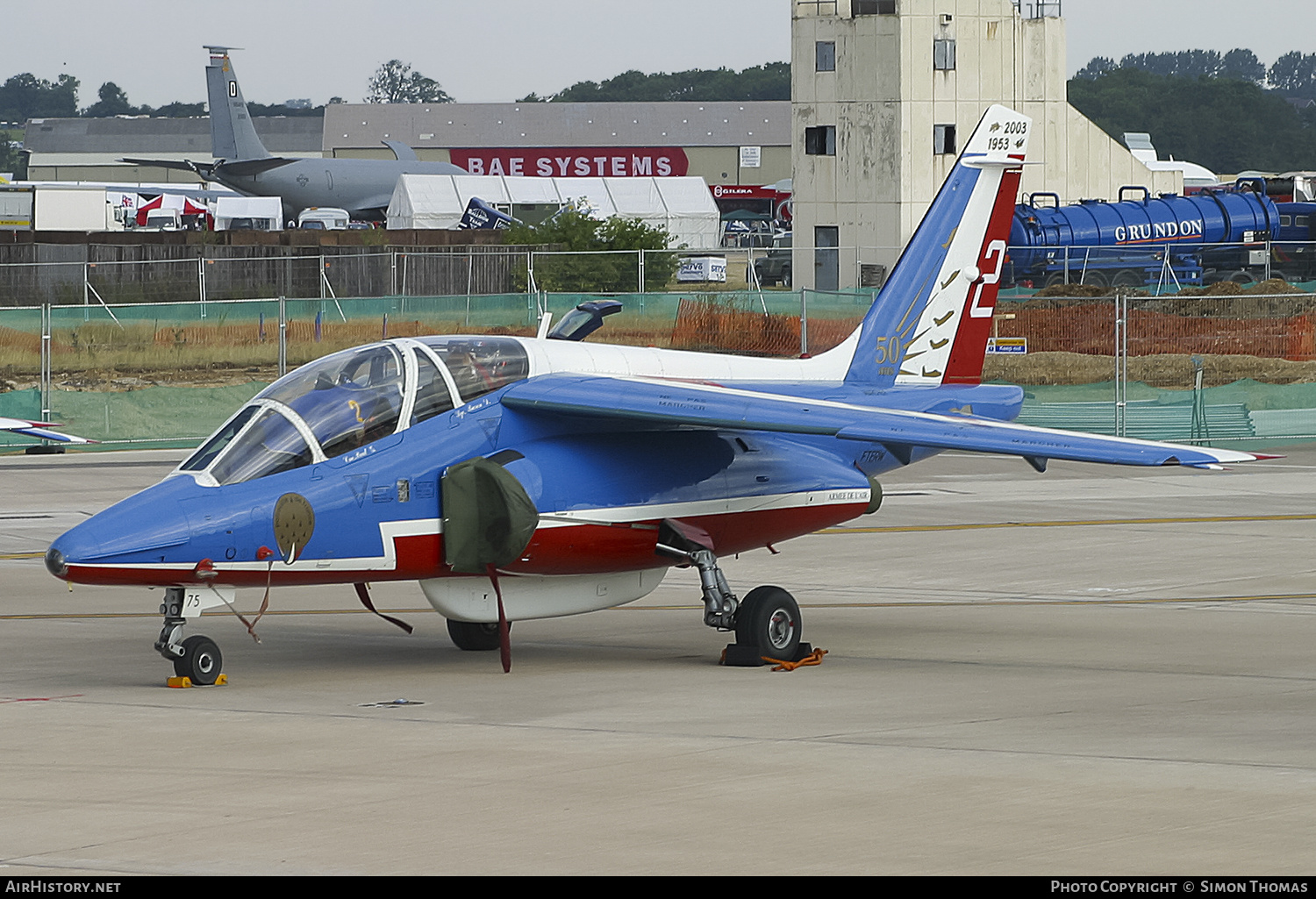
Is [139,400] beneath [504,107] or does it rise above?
beneath

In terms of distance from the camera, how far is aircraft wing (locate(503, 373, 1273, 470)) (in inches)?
527

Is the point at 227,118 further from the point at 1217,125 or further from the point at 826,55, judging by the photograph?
the point at 1217,125

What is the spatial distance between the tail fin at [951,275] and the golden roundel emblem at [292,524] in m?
6.43

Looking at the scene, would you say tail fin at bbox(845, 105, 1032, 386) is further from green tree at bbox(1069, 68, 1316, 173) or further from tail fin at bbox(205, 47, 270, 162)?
green tree at bbox(1069, 68, 1316, 173)

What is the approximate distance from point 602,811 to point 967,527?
52.5ft

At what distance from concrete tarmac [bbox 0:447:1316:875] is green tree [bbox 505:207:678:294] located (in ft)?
112

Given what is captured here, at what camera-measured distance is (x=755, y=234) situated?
3841 inches

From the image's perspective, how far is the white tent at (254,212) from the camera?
3745 inches

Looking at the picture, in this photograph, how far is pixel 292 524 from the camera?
13.6 metres

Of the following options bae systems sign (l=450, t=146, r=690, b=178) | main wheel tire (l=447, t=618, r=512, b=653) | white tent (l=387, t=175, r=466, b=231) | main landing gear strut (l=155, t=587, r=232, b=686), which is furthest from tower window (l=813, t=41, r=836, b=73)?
bae systems sign (l=450, t=146, r=690, b=178)

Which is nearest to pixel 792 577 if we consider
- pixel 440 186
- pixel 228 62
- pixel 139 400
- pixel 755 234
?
pixel 139 400

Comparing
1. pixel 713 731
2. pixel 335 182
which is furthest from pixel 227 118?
pixel 713 731

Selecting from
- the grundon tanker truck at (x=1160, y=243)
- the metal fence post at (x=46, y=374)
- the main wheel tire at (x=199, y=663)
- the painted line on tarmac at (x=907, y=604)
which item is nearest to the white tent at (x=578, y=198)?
the grundon tanker truck at (x=1160, y=243)
